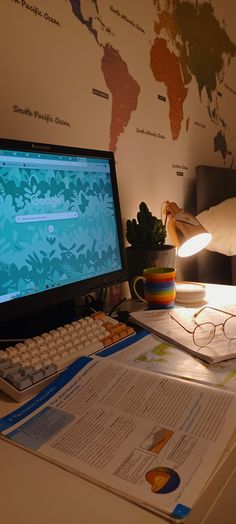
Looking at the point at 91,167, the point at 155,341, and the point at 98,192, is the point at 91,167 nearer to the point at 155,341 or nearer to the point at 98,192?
the point at 98,192

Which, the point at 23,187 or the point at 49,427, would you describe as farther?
the point at 23,187

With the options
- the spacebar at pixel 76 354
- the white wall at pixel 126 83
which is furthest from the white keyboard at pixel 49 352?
the white wall at pixel 126 83

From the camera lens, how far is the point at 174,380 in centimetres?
62

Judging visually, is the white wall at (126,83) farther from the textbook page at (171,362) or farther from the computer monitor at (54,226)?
the textbook page at (171,362)

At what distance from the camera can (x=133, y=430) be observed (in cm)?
51

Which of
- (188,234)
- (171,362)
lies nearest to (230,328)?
(171,362)

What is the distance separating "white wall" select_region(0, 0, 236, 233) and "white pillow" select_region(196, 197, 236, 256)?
0.69 ft

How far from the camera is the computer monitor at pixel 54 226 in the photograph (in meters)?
0.75

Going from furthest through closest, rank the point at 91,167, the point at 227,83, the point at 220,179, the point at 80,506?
the point at 227,83 → the point at 220,179 → the point at 91,167 → the point at 80,506

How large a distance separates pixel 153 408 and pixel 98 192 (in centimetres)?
58

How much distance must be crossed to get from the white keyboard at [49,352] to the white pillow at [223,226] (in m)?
0.67

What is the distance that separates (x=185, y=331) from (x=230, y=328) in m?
0.10

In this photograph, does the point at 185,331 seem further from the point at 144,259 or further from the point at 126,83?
the point at 126,83

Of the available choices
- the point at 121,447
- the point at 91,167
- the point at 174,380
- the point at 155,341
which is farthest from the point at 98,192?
the point at 121,447
